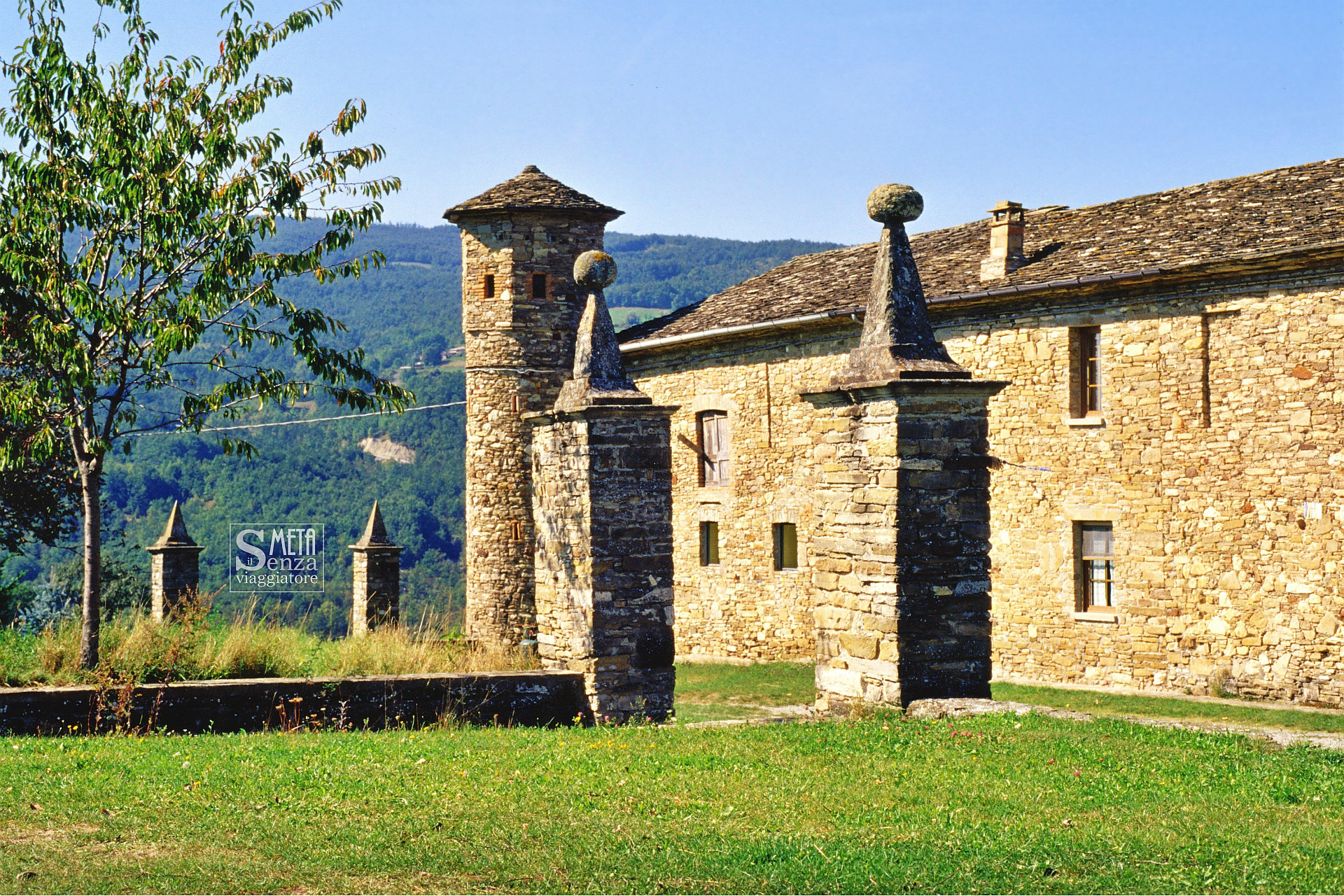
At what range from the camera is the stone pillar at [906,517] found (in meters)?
8.73

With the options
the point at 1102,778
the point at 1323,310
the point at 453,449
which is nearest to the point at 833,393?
the point at 1102,778

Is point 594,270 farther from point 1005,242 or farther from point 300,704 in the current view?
point 1005,242

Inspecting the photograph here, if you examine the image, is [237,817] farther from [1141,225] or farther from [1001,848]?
[1141,225]

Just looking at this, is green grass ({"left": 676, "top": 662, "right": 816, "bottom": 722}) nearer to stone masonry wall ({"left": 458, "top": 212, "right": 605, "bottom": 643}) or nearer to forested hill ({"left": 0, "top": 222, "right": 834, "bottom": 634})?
stone masonry wall ({"left": 458, "top": 212, "right": 605, "bottom": 643})

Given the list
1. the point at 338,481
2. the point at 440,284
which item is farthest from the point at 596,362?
the point at 440,284

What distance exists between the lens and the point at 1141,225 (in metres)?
18.9

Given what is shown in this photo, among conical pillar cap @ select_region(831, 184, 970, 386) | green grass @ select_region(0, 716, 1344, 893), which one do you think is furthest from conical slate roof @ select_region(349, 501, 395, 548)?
conical pillar cap @ select_region(831, 184, 970, 386)

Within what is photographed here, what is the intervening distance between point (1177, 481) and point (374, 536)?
43.1 feet

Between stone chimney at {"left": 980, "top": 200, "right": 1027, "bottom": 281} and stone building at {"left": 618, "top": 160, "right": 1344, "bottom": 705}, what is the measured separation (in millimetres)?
40

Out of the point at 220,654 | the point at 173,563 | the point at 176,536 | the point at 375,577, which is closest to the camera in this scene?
the point at 220,654

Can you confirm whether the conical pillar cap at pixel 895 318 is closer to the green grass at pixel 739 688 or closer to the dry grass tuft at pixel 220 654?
the dry grass tuft at pixel 220 654

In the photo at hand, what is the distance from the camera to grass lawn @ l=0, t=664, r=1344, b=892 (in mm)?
5012

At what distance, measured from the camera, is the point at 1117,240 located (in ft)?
61.5

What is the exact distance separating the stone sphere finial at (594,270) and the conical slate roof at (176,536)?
1125 centimetres
